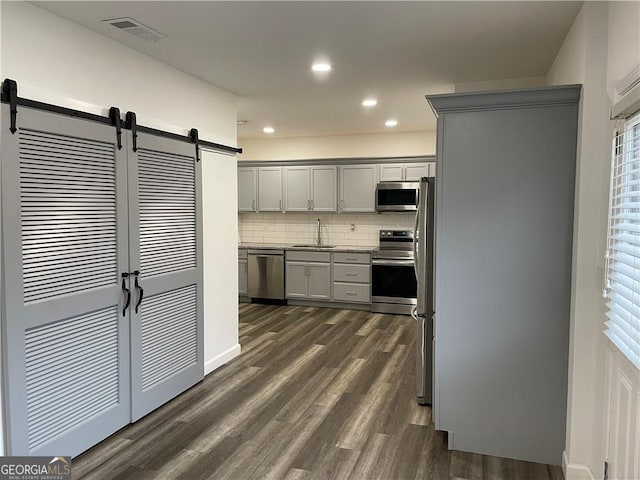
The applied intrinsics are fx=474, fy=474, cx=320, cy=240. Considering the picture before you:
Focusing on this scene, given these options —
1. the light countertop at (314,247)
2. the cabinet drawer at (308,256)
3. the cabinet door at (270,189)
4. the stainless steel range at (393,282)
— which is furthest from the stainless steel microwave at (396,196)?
the cabinet door at (270,189)

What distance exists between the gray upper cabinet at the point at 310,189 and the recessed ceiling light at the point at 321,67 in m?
3.45

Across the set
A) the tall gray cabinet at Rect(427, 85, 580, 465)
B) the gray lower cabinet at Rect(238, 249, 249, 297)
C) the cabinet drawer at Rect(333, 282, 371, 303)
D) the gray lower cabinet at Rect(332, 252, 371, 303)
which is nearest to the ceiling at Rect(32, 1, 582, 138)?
the tall gray cabinet at Rect(427, 85, 580, 465)

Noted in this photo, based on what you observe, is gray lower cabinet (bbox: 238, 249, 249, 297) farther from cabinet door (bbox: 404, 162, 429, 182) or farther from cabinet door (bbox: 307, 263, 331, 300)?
cabinet door (bbox: 404, 162, 429, 182)

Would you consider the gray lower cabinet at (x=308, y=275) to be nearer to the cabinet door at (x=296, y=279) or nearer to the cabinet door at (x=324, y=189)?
the cabinet door at (x=296, y=279)

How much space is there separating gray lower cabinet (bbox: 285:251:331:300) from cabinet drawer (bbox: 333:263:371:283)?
0.40ft

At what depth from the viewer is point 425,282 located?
3525 mm

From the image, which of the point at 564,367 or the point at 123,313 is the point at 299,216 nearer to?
the point at 123,313

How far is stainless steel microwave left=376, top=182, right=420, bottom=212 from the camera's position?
6.76 m

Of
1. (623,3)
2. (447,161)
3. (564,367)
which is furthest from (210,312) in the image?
(623,3)

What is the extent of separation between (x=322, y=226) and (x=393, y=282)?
160cm

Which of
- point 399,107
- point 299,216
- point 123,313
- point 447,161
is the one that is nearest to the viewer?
point 447,161

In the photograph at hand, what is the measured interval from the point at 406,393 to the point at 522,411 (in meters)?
1.18

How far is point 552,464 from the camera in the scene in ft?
9.16

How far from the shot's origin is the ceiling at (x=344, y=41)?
2.61 meters
